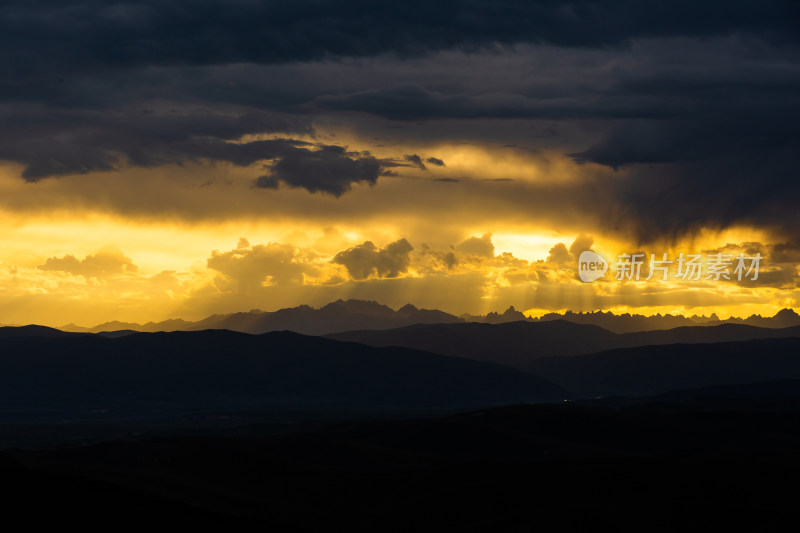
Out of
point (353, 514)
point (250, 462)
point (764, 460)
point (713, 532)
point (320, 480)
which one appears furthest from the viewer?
point (250, 462)

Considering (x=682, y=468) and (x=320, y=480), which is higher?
(x=682, y=468)

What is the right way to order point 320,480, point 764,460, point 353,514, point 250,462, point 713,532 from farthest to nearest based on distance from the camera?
point 250,462 → point 320,480 → point 764,460 → point 353,514 → point 713,532

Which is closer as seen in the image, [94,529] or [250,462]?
[94,529]

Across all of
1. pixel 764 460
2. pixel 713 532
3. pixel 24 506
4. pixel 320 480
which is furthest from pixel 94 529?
pixel 764 460

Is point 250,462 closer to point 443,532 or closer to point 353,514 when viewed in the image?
point 353,514

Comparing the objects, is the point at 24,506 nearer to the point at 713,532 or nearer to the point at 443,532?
the point at 443,532

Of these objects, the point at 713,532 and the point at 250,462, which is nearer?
the point at 713,532

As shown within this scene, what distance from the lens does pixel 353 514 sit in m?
129

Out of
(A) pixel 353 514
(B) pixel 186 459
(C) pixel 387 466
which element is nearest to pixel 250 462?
(B) pixel 186 459

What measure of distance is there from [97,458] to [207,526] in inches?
3745


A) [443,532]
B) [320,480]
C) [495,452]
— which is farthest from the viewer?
[495,452]

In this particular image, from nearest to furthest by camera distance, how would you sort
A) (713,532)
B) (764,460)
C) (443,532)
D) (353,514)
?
(713,532), (443,532), (353,514), (764,460)

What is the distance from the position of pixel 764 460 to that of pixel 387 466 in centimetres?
6618

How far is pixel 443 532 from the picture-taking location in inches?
4419
